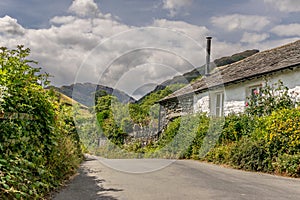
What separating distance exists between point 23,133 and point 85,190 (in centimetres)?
226

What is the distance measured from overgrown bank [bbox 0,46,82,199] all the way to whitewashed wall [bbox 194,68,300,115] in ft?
32.4

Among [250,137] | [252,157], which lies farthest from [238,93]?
[252,157]

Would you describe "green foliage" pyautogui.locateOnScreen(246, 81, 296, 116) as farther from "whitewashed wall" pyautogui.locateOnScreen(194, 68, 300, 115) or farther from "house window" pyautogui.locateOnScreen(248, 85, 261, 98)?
"whitewashed wall" pyautogui.locateOnScreen(194, 68, 300, 115)

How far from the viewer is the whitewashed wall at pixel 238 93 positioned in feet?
45.2

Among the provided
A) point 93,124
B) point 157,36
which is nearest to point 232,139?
point 157,36

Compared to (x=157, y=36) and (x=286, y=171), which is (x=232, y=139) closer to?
(x=286, y=171)

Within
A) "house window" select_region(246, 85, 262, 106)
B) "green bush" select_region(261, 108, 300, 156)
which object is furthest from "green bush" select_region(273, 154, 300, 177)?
"house window" select_region(246, 85, 262, 106)

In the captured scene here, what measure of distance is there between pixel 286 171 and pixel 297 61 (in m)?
4.90

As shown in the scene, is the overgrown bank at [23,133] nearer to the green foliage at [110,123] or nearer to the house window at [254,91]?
the house window at [254,91]

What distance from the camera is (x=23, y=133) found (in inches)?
216

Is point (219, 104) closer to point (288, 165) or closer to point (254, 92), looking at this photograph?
point (254, 92)

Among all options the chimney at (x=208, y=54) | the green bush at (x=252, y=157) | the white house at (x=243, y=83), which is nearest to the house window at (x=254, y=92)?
the white house at (x=243, y=83)

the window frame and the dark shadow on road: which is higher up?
the window frame

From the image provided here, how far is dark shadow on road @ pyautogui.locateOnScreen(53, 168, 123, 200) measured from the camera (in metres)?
6.46
